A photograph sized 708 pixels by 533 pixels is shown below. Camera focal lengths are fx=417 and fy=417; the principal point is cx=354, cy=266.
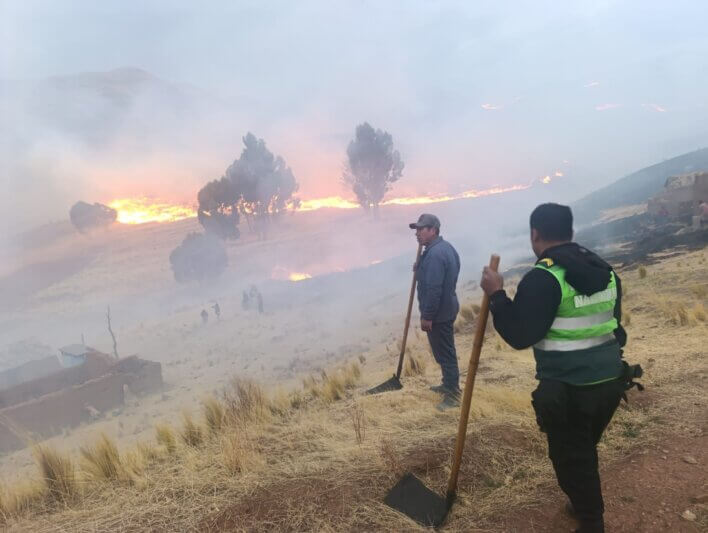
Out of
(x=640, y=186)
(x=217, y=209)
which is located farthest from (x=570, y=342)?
(x=640, y=186)

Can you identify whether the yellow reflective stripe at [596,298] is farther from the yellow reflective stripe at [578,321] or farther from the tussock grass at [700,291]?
the tussock grass at [700,291]

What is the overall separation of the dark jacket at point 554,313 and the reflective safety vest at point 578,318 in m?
0.03

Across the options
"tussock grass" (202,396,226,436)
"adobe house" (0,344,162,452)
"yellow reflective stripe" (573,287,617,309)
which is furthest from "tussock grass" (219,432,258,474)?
"adobe house" (0,344,162,452)

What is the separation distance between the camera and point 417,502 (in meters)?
3.22

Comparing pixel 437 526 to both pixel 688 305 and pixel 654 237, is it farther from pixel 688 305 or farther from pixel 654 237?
pixel 654 237

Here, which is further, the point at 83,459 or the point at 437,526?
the point at 83,459

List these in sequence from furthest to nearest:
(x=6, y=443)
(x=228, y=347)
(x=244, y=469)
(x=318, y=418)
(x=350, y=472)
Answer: (x=228, y=347) → (x=6, y=443) → (x=318, y=418) → (x=244, y=469) → (x=350, y=472)

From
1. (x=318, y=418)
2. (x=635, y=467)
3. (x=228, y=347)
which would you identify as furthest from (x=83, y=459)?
(x=228, y=347)

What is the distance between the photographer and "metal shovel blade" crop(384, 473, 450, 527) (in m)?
3.05

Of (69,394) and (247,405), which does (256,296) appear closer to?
(69,394)

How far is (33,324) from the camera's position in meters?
50.3

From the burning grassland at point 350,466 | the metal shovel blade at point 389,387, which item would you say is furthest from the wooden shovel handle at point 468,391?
the metal shovel blade at point 389,387

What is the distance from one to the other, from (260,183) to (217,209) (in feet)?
26.3

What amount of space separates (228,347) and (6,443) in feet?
44.4
